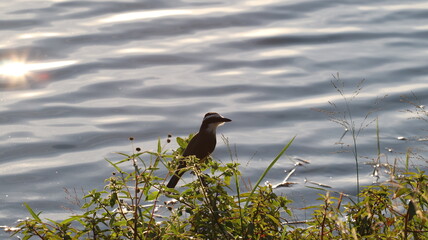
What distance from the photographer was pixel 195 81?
1116cm

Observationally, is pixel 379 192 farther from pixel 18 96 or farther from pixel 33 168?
pixel 18 96

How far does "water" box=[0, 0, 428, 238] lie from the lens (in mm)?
8852

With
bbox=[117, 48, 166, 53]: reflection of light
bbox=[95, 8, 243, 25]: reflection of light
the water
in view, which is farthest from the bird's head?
bbox=[95, 8, 243, 25]: reflection of light

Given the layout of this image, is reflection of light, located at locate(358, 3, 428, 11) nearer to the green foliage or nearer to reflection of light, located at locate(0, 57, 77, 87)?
reflection of light, located at locate(0, 57, 77, 87)

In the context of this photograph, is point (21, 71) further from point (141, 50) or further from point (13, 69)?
point (141, 50)

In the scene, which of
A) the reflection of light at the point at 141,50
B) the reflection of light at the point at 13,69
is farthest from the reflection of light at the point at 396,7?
the reflection of light at the point at 13,69

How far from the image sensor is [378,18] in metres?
13.8

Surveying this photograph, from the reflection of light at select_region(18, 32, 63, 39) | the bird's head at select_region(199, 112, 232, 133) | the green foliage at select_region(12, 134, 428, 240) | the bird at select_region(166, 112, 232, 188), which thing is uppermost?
the reflection of light at select_region(18, 32, 63, 39)

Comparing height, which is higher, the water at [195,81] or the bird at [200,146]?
the water at [195,81]

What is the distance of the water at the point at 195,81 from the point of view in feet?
29.0

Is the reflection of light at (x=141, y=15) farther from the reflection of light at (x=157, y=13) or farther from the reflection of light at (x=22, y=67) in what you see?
the reflection of light at (x=22, y=67)

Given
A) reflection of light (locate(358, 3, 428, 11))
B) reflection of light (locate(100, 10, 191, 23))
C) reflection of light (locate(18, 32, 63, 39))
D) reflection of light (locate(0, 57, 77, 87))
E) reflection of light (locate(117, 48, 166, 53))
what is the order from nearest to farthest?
reflection of light (locate(0, 57, 77, 87))
reflection of light (locate(117, 48, 166, 53))
reflection of light (locate(18, 32, 63, 39))
reflection of light (locate(100, 10, 191, 23))
reflection of light (locate(358, 3, 428, 11))

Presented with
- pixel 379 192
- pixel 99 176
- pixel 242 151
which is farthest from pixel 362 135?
pixel 379 192

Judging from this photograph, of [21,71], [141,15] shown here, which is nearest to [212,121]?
[21,71]
